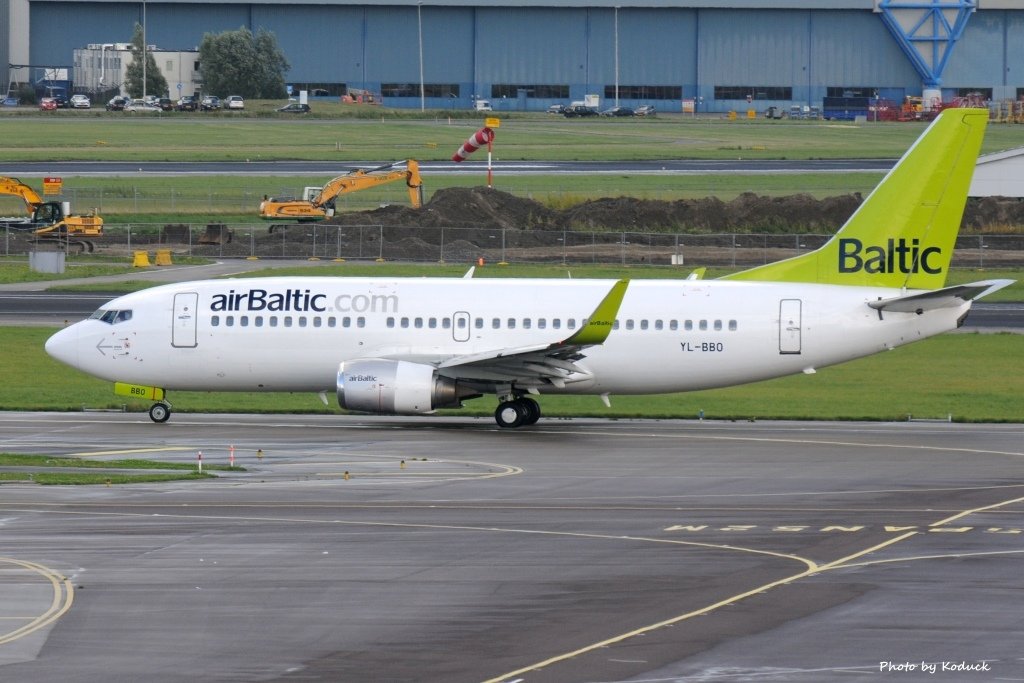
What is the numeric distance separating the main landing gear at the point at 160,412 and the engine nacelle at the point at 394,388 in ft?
18.4

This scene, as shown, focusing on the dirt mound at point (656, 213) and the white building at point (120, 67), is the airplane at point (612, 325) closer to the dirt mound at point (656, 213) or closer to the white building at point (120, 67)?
the dirt mound at point (656, 213)

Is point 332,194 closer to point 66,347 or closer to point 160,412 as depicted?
point 66,347

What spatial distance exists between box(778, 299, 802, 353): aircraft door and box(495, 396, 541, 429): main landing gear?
692 cm

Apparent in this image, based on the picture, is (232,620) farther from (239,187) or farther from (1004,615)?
(239,187)

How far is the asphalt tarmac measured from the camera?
19906mm

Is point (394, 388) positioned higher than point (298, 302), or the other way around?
point (298, 302)

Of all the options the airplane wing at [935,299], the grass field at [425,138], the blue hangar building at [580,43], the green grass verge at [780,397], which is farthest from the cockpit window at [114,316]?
the blue hangar building at [580,43]

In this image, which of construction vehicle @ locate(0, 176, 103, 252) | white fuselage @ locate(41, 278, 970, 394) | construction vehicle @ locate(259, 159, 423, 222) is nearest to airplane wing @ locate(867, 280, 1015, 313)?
white fuselage @ locate(41, 278, 970, 394)

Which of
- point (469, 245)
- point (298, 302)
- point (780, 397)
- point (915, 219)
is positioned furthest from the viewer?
point (469, 245)

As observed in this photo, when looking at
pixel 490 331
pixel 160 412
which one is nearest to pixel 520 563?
pixel 490 331

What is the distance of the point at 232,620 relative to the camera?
2164 cm

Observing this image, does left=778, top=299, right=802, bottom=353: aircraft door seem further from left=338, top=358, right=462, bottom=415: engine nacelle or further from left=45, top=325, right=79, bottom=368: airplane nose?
left=45, top=325, right=79, bottom=368: airplane nose

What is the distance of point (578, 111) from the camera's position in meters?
167

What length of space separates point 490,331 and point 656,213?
50.7m
